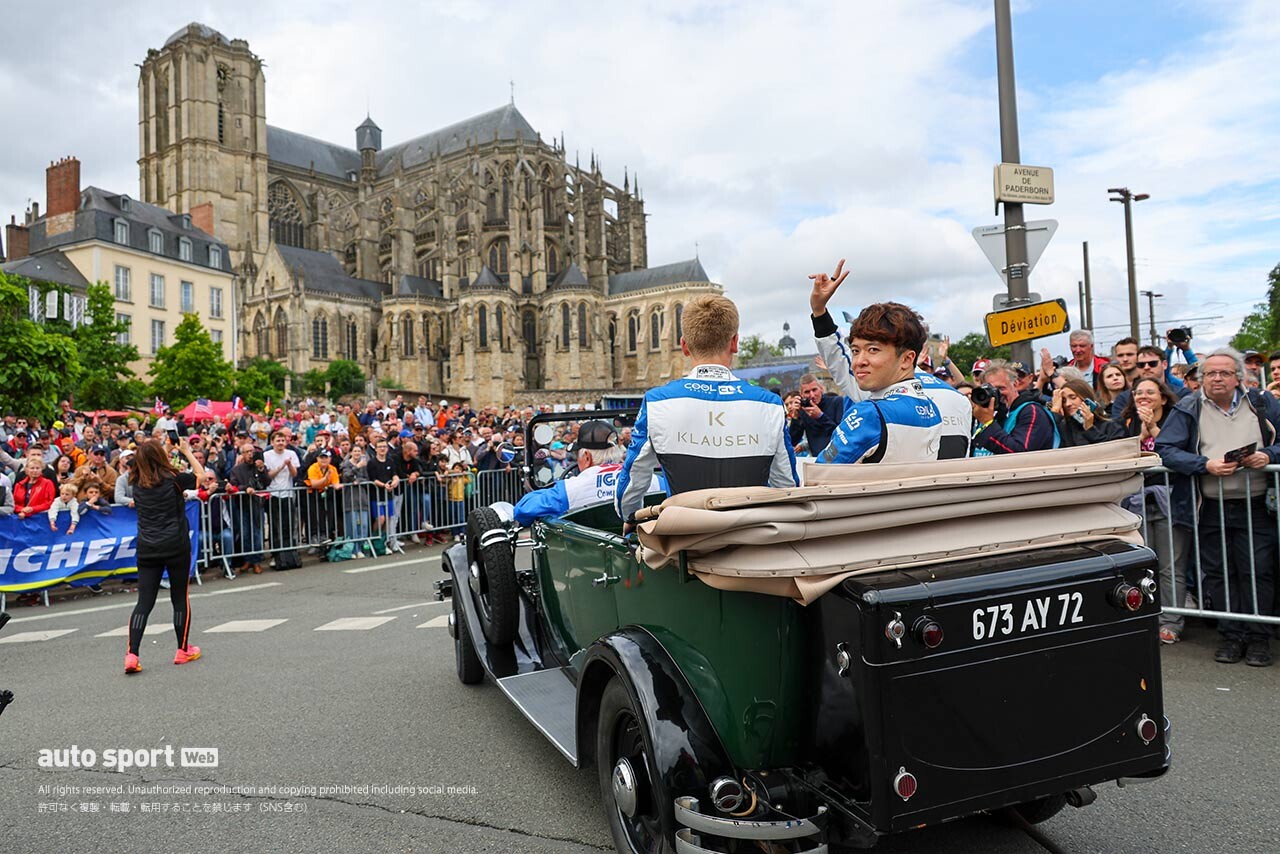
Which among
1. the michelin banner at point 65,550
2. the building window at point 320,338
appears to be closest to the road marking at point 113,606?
the michelin banner at point 65,550

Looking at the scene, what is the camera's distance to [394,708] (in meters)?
4.88

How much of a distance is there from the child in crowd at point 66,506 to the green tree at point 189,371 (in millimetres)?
32636

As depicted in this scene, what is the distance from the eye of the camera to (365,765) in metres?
4.05

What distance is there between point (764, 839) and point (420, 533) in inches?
445

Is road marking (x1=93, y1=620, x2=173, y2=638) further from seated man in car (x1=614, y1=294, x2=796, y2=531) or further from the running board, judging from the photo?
seated man in car (x1=614, y1=294, x2=796, y2=531)

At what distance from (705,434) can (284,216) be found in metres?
80.5

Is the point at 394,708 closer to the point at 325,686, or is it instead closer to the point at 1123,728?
the point at 325,686

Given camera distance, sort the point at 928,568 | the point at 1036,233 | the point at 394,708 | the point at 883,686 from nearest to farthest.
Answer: the point at 883,686
the point at 928,568
the point at 394,708
the point at 1036,233

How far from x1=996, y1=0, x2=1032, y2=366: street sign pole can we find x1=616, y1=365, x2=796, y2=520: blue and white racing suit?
16.8 feet

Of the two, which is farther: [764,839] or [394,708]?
[394,708]

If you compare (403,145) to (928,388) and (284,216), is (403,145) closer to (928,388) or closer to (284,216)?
(284,216)

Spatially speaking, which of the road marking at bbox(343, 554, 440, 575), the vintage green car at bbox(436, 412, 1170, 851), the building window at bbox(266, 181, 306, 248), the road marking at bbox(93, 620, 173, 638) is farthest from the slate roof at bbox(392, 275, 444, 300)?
the vintage green car at bbox(436, 412, 1170, 851)

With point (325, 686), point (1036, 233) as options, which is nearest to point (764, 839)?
point (325, 686)

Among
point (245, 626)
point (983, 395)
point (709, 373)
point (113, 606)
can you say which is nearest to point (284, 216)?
point (113, 606)
